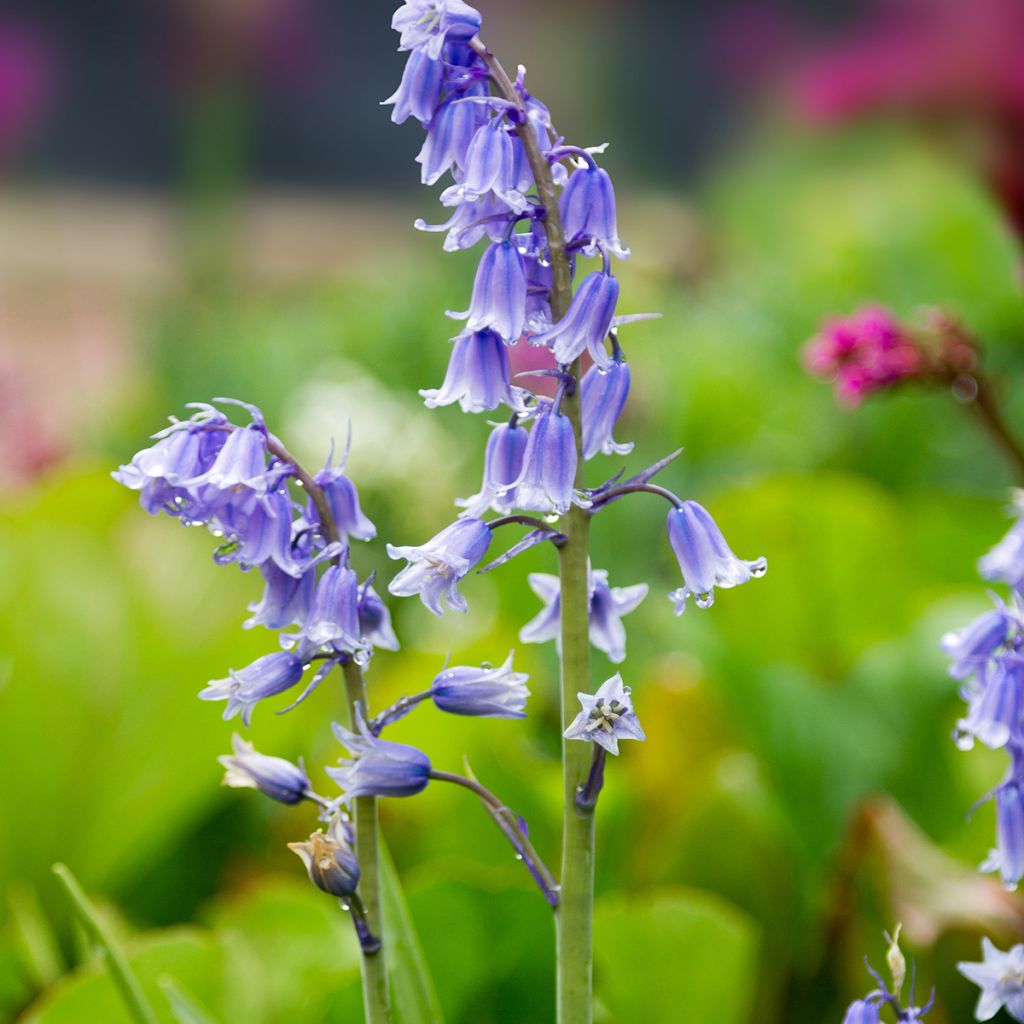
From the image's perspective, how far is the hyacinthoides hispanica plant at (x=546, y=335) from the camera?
0.43 metres

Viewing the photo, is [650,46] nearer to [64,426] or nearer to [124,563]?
[64,426]

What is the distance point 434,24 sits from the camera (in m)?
0.43

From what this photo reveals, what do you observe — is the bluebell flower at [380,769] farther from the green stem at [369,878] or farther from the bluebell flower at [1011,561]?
the bluebell flower at [1011,561]

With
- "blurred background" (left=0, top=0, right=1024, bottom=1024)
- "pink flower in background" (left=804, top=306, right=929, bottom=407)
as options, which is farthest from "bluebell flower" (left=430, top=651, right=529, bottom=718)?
"pink flower in background" (left=804, top=306, right=929, bottom=407)

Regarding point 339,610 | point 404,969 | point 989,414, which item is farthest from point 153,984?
point 989,414

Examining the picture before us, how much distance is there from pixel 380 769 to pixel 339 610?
5cm

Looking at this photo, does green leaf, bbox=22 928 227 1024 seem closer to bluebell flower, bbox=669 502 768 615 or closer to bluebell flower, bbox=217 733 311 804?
bluebell flower, bbox=217 733 311 804

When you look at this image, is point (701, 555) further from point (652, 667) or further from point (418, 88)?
point (652, 667)

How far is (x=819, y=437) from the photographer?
150cm

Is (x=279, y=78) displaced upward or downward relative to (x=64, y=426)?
upward

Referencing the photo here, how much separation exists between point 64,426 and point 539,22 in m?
2.62

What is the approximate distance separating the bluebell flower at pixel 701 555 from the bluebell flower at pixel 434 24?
165 mm

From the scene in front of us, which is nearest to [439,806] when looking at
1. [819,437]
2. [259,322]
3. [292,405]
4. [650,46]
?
[819,437]

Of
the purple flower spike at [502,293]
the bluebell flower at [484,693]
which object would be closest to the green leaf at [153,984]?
the bluebell flower at [484,693]
